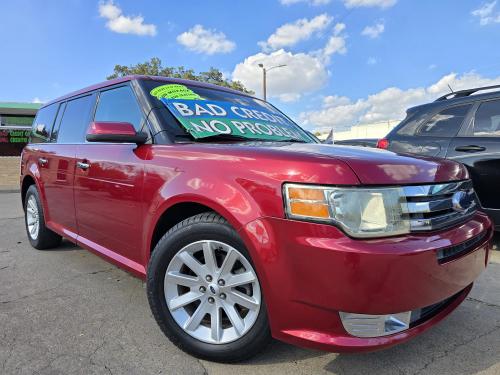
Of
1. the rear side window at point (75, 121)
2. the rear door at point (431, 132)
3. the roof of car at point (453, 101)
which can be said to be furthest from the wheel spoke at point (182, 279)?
the roof of car at point (453, 101)

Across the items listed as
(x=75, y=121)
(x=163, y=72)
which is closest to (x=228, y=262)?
(x=75, y=121)

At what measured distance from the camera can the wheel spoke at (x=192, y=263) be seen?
229 cm

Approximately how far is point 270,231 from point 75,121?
9.25 feet

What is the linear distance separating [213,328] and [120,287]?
4.98 feet

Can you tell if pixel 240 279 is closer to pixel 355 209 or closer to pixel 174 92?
pixel 355 209

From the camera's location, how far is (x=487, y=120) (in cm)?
462

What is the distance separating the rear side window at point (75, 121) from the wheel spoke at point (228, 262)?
2.11m

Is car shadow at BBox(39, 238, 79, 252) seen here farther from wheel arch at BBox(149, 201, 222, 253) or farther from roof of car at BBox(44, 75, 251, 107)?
wheel arch at BBox(149, 201, 222, 253)

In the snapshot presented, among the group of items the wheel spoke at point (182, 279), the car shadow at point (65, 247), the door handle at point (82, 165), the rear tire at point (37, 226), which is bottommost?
the car shadow at point (65, 247)

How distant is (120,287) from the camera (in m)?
3.51

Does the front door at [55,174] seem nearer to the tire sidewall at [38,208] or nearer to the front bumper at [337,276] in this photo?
the tire sidewall at [38,208]

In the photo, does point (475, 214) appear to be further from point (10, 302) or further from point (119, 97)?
point (10, 302)

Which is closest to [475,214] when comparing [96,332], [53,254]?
[96,332]

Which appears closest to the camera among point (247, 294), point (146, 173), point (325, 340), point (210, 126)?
point (325, 340)
